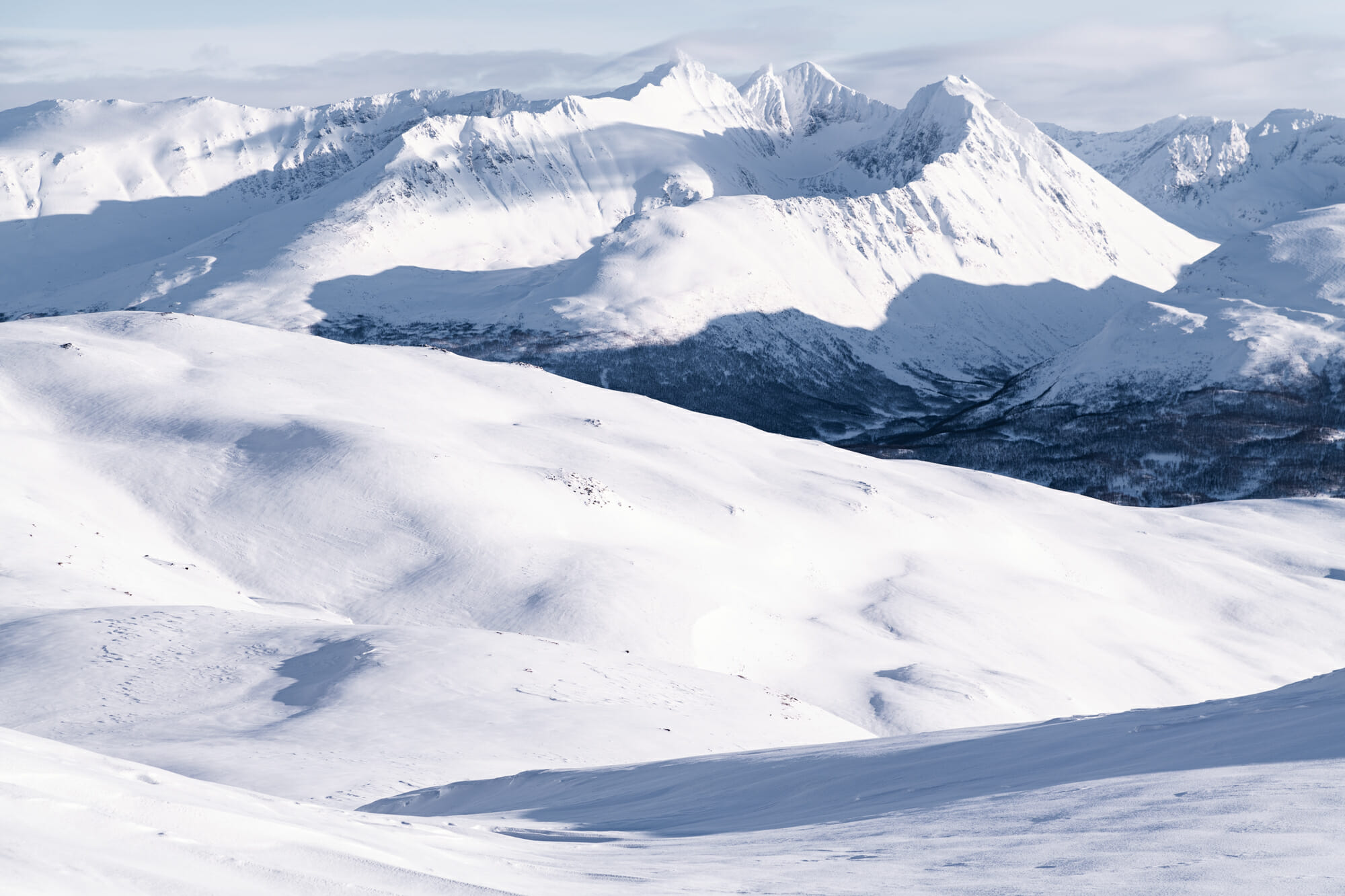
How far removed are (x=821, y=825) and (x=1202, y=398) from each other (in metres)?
146

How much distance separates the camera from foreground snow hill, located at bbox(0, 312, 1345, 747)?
21.5 metres

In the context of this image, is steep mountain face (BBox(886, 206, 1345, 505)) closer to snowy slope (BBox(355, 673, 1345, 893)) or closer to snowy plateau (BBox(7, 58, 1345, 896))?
snowy plateau (BBox(7, 58, 1345, 896))

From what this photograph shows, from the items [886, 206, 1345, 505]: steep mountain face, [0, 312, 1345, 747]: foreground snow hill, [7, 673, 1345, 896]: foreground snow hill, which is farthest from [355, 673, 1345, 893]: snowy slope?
[886, 206, 1345, 505]: steep mountain face

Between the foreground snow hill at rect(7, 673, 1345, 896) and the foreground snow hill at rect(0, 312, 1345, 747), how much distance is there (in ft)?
18.4

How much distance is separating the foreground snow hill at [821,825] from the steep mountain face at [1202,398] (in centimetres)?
10825

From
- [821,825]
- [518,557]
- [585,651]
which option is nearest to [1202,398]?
[518,557]

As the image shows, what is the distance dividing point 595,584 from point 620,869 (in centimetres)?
2088

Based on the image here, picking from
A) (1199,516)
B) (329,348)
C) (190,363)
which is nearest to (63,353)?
(190,363)

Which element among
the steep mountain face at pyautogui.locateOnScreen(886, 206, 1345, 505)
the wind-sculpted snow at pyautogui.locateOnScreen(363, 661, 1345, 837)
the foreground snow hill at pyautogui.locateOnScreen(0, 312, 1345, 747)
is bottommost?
the steep mountain face at pyautogui.locateOnScreen(886, 206, 1345, 505)

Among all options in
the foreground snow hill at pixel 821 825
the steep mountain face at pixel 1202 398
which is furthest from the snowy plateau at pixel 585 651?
the steep mountain face at pixel 1202 398

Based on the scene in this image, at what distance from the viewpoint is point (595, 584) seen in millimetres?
30016

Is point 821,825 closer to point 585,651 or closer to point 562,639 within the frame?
point 585,651

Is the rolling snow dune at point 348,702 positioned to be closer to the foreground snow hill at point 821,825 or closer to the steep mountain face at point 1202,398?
the foreground snow hill at point 821,825

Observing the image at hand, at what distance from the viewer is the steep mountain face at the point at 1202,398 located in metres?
120
